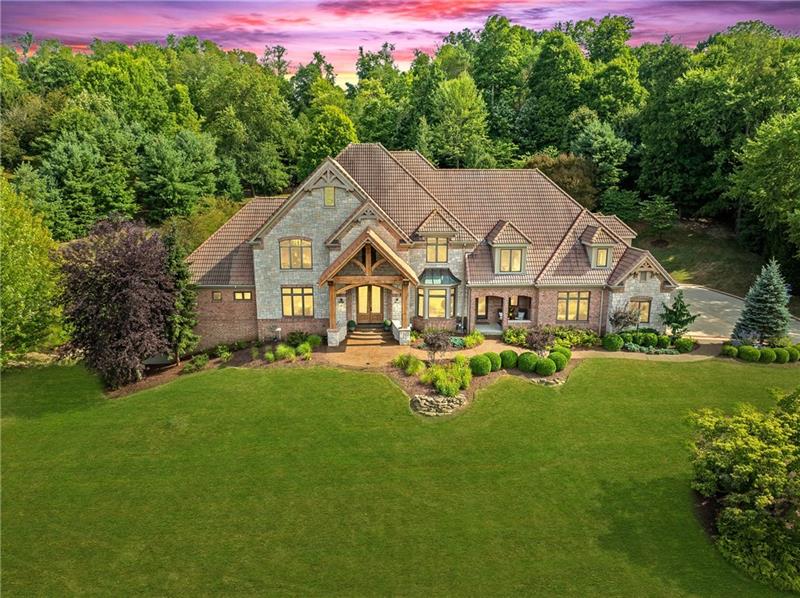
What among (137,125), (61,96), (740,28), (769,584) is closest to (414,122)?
(137,125)

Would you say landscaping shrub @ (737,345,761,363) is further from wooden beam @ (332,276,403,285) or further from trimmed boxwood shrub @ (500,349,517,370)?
wooden beam @ (332,276,403,285)

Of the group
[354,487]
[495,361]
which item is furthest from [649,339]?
[354,487]

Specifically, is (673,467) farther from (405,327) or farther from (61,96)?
(61,96)

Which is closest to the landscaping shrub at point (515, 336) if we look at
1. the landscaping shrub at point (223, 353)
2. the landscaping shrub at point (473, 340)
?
the landscaping shrub at point (473, 340)

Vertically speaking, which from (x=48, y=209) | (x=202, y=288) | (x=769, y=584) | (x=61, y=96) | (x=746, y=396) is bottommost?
Result: (x=769, y=584)

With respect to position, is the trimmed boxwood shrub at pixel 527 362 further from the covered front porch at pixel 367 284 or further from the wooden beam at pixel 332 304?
the wooden beam at pixel 332 304

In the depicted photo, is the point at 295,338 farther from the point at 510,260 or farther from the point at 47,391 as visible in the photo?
the point at 510,260

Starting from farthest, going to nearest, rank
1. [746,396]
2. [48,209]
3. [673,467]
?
[48,209] → [746,396] → [673,467]
